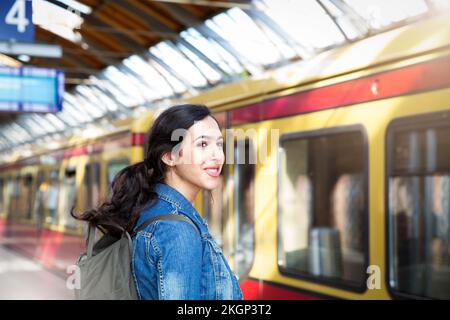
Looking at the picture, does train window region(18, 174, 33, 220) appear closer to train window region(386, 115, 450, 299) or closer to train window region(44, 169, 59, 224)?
train window region(44, 169, 59, 224)

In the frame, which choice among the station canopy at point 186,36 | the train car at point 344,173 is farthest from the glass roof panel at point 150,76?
the train car at point 344,173

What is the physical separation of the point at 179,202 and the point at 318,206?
11.5ft

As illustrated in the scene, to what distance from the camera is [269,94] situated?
18.4 feet

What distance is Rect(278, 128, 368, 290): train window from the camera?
500 cm

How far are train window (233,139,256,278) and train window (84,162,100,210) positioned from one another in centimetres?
500

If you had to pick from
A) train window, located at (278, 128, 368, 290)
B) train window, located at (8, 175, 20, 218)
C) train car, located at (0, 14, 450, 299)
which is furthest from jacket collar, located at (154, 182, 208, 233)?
train window, located at (8, 175, 20, 218)

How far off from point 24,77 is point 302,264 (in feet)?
25.1

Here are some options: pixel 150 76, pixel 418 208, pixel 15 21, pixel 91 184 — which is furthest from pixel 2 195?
pixel 418 208

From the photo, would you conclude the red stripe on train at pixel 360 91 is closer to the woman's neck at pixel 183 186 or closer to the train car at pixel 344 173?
the train car at pixel 344 173

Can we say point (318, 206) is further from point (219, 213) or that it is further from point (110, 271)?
point (110, 271)

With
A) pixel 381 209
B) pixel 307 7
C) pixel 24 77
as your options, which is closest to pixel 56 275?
pixel 24 77

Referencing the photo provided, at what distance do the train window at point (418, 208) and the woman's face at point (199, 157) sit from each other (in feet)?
7.50

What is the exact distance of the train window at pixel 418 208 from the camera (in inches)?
160

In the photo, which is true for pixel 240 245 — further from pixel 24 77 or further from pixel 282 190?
pixel 24 77
